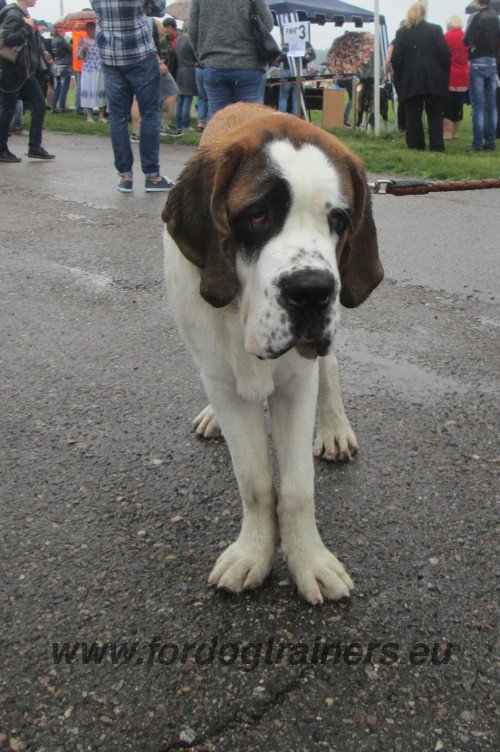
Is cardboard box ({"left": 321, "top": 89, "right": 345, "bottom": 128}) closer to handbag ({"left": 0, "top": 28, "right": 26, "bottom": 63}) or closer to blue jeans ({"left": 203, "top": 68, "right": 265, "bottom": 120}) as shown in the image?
handbag ({"left": 0, "top": 28, "right": 26, "bottom": 63})

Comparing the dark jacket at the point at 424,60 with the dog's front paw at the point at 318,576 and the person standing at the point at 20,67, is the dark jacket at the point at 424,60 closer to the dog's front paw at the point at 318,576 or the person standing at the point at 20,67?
the person standing at the point at 20,67

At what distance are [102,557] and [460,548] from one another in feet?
3.73

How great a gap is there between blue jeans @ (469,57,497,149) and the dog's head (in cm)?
990

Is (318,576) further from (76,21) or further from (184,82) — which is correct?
(76,21)

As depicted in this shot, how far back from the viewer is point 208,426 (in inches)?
128

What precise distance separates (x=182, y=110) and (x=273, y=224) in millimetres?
13549

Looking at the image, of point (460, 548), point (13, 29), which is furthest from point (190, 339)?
point (13, 29)

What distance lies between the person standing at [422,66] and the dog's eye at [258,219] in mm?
9682

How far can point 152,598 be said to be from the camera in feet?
7.59

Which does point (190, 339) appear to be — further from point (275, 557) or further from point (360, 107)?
point (360, 107)

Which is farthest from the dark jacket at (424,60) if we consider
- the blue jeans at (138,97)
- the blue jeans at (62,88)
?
the blue jeans at (62,88)

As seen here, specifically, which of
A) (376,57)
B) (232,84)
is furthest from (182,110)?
(232,84)

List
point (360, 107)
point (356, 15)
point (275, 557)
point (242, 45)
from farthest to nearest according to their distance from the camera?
point (356, 15) < point (360, 107) < point (242, 45) < point (275, 557)

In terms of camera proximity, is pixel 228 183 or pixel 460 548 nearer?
pixel 228 183
